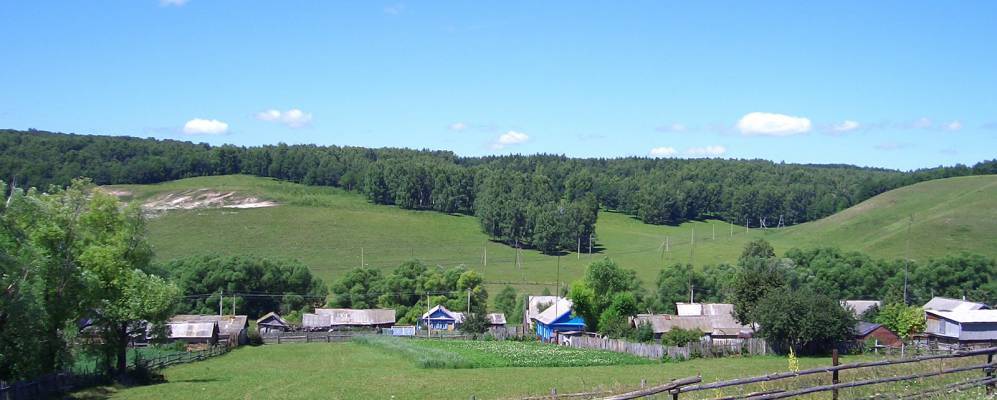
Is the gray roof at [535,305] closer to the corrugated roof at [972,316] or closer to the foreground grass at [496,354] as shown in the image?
the foreground grass at [496,354]

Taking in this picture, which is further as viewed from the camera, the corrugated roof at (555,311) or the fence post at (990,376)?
the corrugated roof at (555,311)

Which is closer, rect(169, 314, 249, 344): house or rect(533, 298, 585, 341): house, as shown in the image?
rect(169, 314, 249, 344): house

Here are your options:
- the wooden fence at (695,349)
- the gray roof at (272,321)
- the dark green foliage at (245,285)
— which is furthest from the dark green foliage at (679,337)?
the dark green foliage at (245,285)

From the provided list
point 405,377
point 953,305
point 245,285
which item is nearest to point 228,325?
point 245,285

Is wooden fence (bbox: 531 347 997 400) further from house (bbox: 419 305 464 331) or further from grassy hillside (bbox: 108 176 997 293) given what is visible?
grassy hillside (bbox: 108 176 997 293)

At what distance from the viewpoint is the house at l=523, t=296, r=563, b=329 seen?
262 feet

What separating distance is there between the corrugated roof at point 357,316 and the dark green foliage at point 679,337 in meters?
33.4

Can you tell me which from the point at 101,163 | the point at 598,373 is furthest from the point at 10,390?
the point at 101,163

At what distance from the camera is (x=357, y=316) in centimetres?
8044

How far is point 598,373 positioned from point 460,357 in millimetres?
11231

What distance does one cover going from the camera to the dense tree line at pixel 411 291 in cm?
8319

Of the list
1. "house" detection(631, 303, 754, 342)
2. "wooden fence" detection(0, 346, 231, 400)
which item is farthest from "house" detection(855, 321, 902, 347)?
"wooden fence" detection(0, 346, 231, 400)

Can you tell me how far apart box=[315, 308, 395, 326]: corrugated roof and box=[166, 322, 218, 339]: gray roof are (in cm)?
1588

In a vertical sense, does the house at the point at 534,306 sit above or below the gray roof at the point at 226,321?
above
